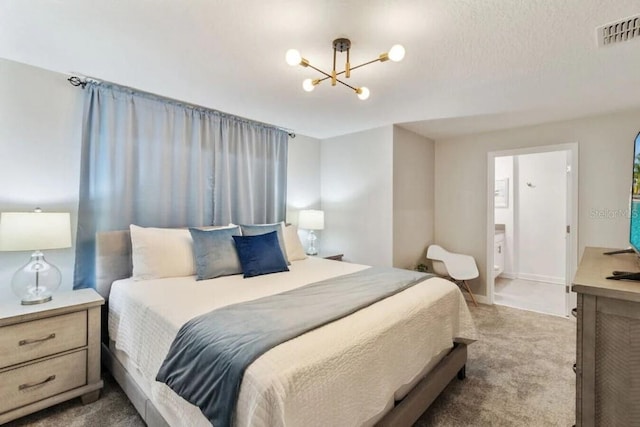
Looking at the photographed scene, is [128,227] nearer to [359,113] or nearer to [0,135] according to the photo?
[0,135]

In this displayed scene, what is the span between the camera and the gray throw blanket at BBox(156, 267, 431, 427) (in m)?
1.11

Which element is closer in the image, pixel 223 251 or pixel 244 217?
pixel 223 251

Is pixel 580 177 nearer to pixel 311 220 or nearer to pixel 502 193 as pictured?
pixel 502 193

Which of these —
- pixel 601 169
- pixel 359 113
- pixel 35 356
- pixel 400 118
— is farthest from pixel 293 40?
pixel 601 169

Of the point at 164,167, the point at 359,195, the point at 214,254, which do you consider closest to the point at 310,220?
the point at 359,195

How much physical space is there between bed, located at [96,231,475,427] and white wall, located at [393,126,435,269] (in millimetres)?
1576

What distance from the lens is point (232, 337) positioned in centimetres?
128

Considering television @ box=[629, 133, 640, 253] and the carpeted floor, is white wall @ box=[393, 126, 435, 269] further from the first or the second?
television @ box=[629, 133, 640, 253]

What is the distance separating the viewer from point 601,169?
3.32 meters

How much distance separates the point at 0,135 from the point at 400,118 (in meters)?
3.55

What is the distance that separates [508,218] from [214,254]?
5.25 meters

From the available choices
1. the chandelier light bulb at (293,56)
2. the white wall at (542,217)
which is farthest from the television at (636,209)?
the white wall at (542,217)

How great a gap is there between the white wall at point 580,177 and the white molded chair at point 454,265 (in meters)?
0.23

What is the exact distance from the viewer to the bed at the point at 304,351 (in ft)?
3.54
